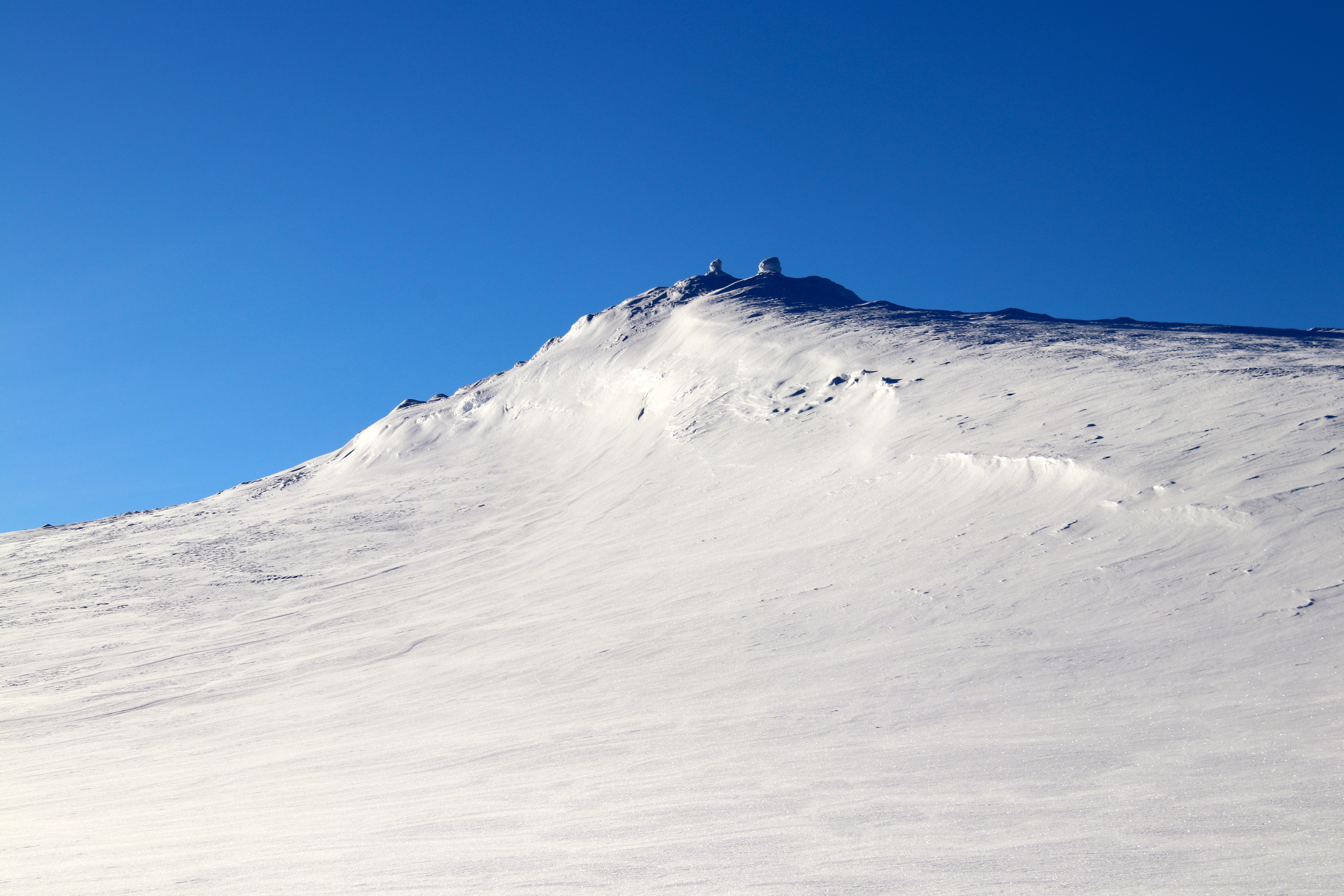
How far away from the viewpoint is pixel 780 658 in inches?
347

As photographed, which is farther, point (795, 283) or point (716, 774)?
point (795, 283)

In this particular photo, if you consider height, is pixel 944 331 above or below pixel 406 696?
above

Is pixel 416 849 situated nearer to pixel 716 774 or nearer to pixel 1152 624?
pixel 716 774

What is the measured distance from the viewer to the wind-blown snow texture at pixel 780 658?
556cm

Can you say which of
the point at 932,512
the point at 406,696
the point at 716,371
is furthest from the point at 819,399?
the point at 406,696

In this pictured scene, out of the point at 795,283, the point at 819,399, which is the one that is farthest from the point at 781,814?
the point at 795,283

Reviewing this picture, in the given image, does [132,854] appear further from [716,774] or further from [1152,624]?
[1152,624]

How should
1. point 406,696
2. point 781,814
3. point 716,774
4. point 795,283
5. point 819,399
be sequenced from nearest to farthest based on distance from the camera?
point 781,814, point 716,774, point 406,696, point 819,399, point 795,283

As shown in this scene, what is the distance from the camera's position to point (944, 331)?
18781 mm

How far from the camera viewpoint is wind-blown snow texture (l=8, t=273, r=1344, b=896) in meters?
5.56

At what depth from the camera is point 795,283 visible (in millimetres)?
25703

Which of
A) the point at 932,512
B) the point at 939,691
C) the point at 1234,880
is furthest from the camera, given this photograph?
the point at 932,512

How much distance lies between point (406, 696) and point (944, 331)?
13203mm

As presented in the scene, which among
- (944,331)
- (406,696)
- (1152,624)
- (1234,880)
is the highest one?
(944,331)
